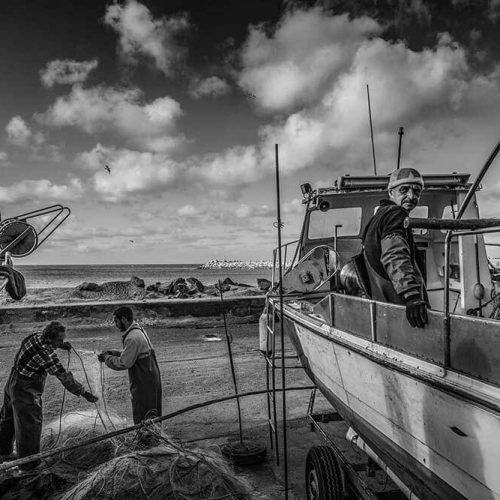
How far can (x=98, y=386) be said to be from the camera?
748cm

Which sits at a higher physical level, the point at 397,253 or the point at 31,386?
the point at 397,253

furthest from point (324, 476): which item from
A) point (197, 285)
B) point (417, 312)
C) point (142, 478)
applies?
point (197, 285)

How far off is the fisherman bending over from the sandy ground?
2.04 ft

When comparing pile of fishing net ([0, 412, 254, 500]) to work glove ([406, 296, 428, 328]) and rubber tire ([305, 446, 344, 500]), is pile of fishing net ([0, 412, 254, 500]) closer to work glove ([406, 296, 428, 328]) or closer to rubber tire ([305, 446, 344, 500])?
rubber tire ([305, 446, 344, 500])

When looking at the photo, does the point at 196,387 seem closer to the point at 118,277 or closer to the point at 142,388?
the point at 142,388

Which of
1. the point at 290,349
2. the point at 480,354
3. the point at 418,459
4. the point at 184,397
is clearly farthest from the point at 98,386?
the point at 480,354

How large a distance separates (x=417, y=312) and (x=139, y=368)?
140 inches

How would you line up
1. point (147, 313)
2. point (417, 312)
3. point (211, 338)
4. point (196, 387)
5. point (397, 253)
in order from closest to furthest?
point (417, 312)
point (397, 253)
point (196, 387)
point (211, 338)
point (147, 313)

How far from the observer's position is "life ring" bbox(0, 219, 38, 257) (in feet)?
16.7

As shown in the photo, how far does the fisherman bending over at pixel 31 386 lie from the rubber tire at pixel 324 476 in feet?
8.06

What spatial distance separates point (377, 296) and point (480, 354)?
1.27m

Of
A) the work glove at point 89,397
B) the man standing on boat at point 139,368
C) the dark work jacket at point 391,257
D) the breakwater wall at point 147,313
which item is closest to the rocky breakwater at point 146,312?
the breakwater wall at point 147,313

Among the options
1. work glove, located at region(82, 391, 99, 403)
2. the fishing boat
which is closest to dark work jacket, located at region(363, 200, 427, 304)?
the fishing boat

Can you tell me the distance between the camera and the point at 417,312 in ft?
8.21
